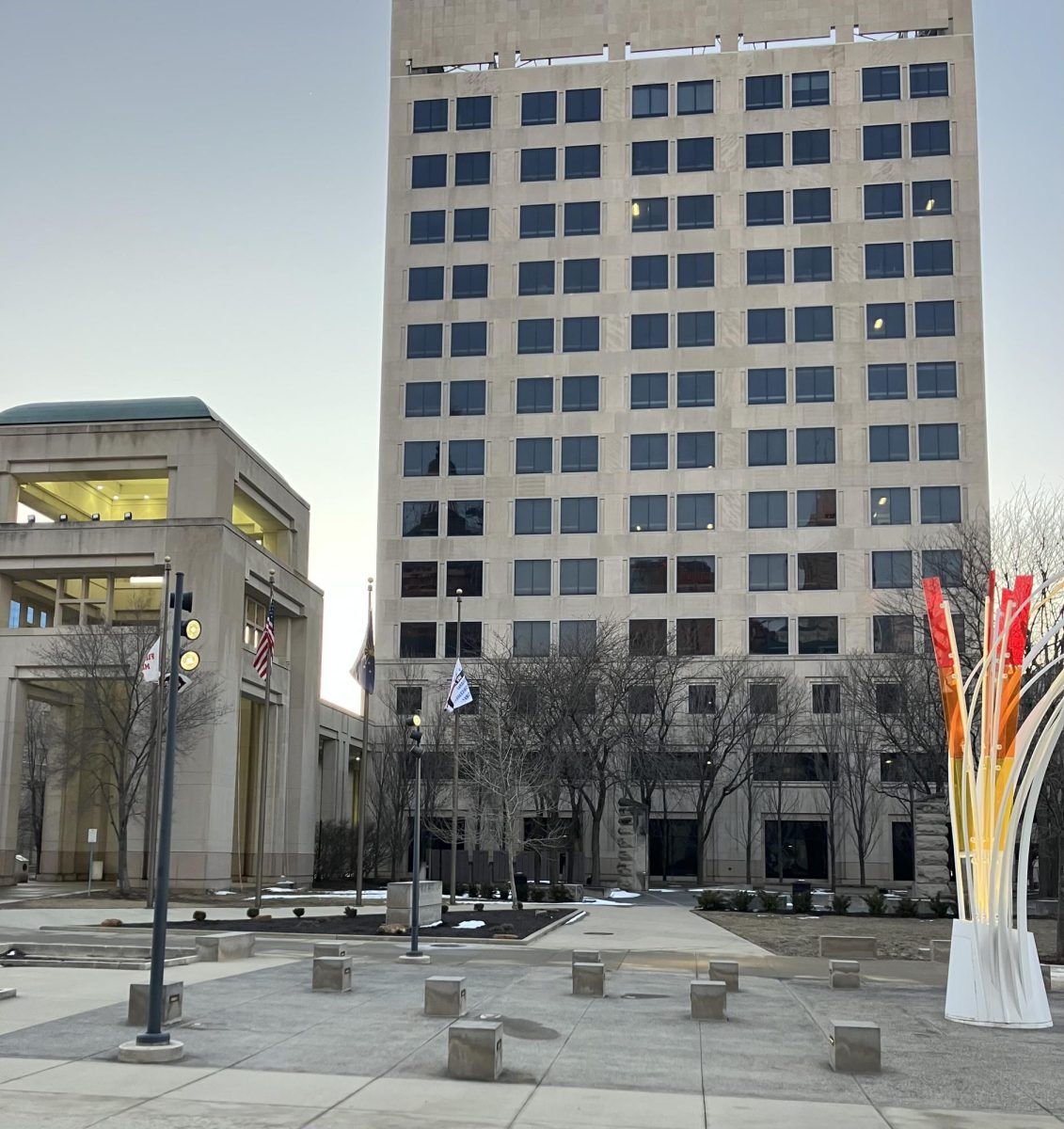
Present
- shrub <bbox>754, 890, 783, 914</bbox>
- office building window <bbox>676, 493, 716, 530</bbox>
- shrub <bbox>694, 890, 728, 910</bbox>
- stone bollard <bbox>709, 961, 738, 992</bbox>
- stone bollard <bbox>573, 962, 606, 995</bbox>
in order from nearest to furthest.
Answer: stone bollard <bbox>573, 962, 606, 995</bbox>
stone bollard <bbox>709, 961, 738, 992</bbox>
shrub <bbox>754, 890, 783, 914</bbox>
shrub <bbox>694, 890, 728, 910</bbox>
office building window <bbox>676, 493, 716, 530</bbox>

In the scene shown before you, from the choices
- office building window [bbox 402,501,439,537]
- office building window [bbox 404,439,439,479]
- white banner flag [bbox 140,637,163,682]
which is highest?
office building window [bbox 404,439,439,479]

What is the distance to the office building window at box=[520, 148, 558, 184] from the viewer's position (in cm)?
7981

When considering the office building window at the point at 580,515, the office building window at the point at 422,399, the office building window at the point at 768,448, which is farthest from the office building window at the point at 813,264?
the office building window at the point at 422,399

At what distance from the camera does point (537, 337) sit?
77.7 meters

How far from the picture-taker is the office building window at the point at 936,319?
74375 mm

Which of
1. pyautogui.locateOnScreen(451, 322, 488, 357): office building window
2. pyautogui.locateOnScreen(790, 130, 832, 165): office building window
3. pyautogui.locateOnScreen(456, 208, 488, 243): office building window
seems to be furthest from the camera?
pyautogui.locateOnScreen(456, 208, 488, 243): office building window

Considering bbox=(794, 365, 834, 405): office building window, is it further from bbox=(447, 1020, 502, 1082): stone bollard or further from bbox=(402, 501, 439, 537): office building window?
bbox=(447, 1020, 502, 1082): stone bollard

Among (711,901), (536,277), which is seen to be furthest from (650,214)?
(711,901)

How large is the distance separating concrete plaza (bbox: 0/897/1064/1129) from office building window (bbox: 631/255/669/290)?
5933cm

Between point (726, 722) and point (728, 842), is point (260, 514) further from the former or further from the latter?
point (728, 842)

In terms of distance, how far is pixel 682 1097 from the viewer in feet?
41.4

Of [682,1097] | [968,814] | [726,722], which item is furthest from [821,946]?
[726,722]

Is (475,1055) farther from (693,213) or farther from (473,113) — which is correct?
(473,113)

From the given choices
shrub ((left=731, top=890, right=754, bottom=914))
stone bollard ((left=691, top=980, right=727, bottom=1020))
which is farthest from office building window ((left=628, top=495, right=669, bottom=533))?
stone bollard ((left=691, top=980, right=727, bottom=1020))
